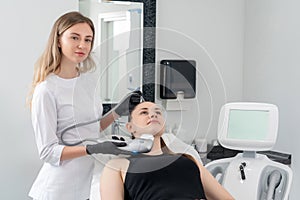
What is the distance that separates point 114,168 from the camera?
1.68 metres

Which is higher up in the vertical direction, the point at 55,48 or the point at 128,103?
the point at 55,48

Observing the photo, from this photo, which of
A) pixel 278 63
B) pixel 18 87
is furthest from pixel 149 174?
pixel 278 63

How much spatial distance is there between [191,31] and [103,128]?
4.54ft

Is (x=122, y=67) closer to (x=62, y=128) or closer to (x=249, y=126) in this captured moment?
(x=62, y=128)

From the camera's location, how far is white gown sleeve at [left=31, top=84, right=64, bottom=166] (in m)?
1.56

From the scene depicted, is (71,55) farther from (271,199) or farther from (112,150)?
(271,199)

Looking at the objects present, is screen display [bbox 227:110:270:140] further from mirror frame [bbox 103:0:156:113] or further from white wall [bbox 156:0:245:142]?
white wall [bbox 156:0:245:142]

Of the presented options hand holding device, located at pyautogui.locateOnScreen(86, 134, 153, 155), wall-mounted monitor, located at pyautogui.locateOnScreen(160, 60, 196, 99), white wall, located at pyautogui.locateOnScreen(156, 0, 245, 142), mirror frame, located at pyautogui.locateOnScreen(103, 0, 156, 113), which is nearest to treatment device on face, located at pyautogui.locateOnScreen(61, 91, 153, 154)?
hand holding device, located at pyautogui.locateOnScreen(86, 134, 153, 155)

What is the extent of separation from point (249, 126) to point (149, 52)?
0.88 metres

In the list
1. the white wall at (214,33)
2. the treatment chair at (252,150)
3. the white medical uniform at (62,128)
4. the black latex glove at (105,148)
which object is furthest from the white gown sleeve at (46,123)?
the white wall at (214,33)

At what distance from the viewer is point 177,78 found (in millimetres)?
2283

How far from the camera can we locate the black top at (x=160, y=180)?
65.5 inches

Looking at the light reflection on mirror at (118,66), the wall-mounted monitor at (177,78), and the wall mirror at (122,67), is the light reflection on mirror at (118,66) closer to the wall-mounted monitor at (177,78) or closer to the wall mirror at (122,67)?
the wall mirror at (122,67)

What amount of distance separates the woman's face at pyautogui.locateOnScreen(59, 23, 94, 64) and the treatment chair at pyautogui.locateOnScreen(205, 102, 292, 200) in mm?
756
